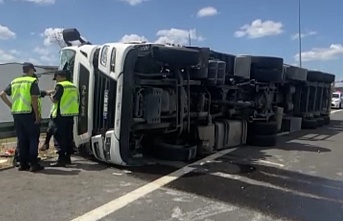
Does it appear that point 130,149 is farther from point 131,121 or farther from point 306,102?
point 306,102

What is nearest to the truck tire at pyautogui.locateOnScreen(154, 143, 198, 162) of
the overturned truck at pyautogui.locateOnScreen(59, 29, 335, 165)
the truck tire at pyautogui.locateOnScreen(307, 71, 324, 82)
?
the overturned truck at pyautogui.locateOnScreen(59, 29, 335, 165)

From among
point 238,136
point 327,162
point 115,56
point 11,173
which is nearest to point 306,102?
point 238,136

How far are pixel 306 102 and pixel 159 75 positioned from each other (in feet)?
29.6

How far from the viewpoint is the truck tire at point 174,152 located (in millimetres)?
7578

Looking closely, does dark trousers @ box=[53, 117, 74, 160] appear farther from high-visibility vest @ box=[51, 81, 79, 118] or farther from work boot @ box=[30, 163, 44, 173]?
work boot @ box=[30, 163, 44, 173]

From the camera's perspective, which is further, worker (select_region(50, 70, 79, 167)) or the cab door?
the cab door

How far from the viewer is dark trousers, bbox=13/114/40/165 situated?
6570 mm

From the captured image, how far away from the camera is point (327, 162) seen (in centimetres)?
818

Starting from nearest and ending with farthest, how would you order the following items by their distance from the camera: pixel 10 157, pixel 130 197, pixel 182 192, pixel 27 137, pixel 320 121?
pixel 130 197 < pixel 182 192 < pixel 27 137 < pixel 10 157 < pixel 320 121

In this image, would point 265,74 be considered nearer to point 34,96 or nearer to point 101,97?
point 101,97

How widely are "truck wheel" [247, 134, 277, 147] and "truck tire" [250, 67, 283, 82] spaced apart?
156 cm

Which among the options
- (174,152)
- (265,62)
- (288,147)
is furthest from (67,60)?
(288,147)

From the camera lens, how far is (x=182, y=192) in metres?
5.52

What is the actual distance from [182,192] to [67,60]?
3.56 meters
